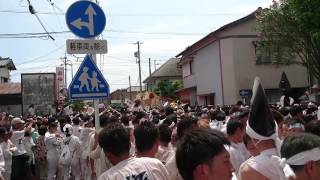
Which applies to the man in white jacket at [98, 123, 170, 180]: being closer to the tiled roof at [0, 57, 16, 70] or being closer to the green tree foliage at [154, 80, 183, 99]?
the green tree foliage at [154, 80, 183, 99]

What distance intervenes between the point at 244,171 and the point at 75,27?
5.07 m

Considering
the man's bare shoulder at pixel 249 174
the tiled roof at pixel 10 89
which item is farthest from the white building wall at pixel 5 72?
the man's bare shoulder at pixel 249 174

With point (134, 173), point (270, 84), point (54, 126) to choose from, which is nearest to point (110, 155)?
point (134, 173)

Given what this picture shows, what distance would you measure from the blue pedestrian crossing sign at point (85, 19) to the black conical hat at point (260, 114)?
16.2 feet

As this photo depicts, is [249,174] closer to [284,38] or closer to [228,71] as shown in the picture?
[284,38]

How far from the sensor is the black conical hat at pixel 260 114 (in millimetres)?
3709

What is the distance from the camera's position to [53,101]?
38969mm

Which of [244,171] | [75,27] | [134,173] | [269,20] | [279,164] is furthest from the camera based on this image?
[269,20]

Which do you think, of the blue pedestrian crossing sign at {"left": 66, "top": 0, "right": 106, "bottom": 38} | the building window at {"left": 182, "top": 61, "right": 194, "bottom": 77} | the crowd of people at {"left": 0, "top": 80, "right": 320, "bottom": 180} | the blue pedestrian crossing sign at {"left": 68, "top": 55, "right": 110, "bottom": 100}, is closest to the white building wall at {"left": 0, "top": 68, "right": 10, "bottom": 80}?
the building window at {"left": 182, "top": 61, "right": 194, "bottom": 77}

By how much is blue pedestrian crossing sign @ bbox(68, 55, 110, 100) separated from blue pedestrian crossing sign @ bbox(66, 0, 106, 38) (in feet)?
1.47

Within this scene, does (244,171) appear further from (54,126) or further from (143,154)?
(54,126)

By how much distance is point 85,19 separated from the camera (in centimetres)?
825

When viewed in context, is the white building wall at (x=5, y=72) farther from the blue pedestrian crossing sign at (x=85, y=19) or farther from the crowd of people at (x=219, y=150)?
the crowd of people at (x=219, y=150)

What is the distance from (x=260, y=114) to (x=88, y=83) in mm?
5169
